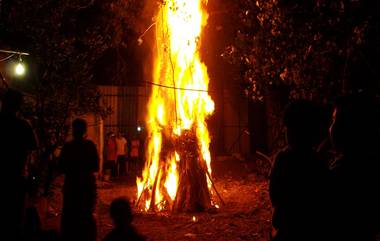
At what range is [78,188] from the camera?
6.22 metres

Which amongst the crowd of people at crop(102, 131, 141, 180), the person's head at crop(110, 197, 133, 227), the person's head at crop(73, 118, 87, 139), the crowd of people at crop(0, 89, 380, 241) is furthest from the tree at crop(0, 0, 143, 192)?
the crowd of people at crop(102, 131, 141, 180)

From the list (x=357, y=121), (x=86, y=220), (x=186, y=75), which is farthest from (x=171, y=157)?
(x=357, y=121)

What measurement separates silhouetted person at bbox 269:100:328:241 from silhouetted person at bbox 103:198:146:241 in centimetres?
144

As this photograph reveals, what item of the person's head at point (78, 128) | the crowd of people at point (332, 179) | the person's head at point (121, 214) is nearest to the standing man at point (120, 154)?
the person's head at point (78, 128)

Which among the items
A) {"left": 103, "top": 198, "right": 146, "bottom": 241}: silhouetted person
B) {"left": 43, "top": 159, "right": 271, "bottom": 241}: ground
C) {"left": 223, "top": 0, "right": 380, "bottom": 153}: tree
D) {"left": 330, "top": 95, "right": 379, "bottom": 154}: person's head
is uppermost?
{"left": 223, "top": 0, "right": 380, "bottom": 153}: tree

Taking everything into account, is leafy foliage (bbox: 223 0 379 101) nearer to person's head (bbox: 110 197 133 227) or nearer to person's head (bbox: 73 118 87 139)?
person's head (bbox: 73 118 87 139)

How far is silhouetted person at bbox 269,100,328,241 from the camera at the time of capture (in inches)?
126

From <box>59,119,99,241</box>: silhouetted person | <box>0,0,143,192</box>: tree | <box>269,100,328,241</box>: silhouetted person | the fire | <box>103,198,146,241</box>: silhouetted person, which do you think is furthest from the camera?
the fire

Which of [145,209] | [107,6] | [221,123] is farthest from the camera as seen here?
[221,123]

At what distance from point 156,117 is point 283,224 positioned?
29.4ft

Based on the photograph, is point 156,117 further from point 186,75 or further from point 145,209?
point 145,209

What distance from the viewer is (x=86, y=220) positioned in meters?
6.24

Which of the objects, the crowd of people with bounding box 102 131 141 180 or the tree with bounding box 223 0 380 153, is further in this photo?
the crowd of people with bounding box 102 131 141 180

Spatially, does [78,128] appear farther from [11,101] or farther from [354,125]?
[354,125]
